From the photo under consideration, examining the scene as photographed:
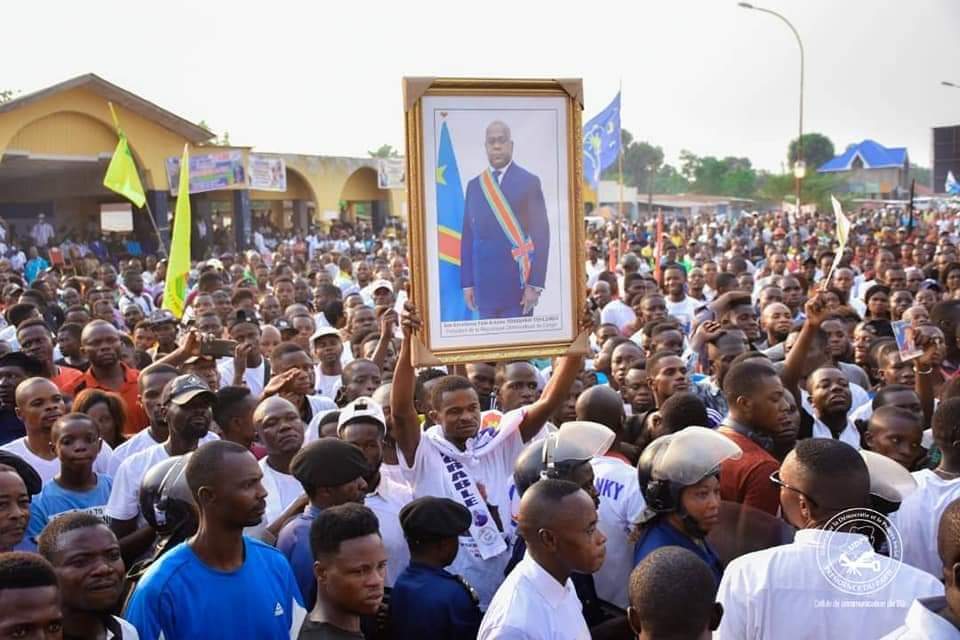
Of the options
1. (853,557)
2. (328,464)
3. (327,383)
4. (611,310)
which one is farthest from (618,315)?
(853,557)

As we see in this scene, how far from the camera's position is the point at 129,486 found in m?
4.38

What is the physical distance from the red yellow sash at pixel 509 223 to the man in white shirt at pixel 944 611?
2.23 metres

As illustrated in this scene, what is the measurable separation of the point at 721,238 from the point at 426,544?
2680cm

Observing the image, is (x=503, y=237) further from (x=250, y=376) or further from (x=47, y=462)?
(x=250, y=376)

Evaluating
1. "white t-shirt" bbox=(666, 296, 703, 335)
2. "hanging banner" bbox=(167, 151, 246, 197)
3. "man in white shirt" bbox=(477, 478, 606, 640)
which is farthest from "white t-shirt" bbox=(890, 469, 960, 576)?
"hanging banner" bbox=(167, 151, 246, 197)

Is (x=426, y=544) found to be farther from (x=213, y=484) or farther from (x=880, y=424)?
(x=880, y=424)

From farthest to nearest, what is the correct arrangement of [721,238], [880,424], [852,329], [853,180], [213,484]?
[853,180]
[721,238]
[852,329]
[880,424]
[213,484]

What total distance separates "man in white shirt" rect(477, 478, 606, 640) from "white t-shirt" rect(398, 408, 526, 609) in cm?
106

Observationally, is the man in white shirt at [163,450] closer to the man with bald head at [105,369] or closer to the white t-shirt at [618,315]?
the man with bald head at [105,369]

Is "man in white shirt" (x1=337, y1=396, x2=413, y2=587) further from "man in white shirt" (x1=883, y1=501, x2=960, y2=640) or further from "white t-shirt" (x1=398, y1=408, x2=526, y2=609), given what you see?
"man in white shirt" (x1=883, y1=501, x2=960, y2=640)

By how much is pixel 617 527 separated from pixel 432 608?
86cm

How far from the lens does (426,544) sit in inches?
143

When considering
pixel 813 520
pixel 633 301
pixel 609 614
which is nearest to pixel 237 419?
pixel 609 614

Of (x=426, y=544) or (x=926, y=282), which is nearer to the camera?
(x=426, y=544)
